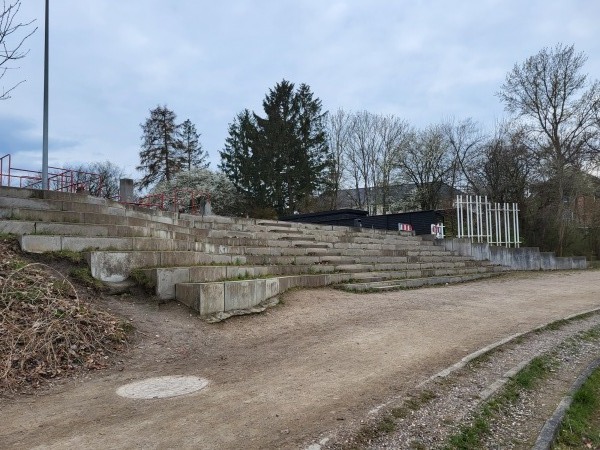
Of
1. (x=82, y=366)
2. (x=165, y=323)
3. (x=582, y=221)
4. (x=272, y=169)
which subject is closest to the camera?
(x=82, y=366)

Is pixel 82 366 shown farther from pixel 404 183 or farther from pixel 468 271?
pixel 404 183

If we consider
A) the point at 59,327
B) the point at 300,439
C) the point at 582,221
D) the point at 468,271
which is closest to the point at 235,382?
the point at 300,439

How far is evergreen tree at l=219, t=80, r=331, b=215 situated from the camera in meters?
35.8

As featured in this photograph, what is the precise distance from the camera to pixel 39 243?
25.3 ft

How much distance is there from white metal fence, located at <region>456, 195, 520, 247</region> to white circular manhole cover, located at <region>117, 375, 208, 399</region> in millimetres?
17254

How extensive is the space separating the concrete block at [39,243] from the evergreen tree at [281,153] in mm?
27692

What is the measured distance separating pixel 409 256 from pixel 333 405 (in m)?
13.8

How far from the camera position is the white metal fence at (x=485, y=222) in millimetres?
20312

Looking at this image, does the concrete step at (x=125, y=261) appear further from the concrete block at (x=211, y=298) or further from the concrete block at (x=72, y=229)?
the concrete block at (x=211, y=298)

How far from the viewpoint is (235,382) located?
4.89m

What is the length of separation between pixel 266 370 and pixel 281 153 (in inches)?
1255

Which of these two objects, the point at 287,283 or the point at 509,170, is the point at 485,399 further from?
the point at 509,170

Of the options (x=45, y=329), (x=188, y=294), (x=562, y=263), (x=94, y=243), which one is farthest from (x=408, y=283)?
(x=562, y=263)

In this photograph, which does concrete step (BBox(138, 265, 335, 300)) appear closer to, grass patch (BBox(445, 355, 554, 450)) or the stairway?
the stairway
